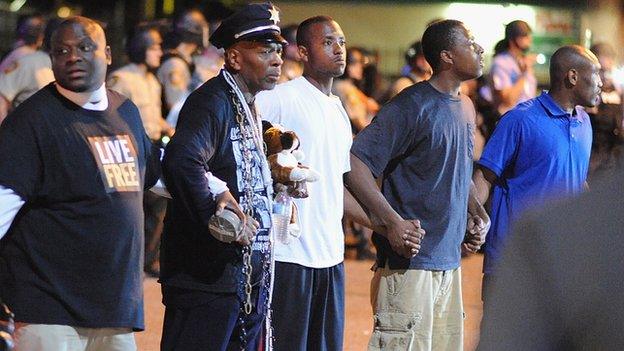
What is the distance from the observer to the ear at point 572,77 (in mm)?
7445

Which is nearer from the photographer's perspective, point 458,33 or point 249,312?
point 249,312

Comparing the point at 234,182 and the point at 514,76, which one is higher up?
the point at 514,76

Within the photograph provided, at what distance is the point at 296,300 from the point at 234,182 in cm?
83

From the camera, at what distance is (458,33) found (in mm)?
7035

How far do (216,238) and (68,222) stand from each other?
598 millimetres

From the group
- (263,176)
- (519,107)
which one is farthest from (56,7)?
(263,176)

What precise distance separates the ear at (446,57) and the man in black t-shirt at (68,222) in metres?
2.30

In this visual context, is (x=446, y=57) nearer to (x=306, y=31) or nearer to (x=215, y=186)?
(x=306, y=31)

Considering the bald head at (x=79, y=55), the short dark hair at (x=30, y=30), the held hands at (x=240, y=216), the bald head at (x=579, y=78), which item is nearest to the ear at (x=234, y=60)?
the bald head at (x=79, y=55)

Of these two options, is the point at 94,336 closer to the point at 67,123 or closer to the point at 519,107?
the point at 67,123

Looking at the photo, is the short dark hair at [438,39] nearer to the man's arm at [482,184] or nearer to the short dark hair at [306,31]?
the short dark hair at [306,31]

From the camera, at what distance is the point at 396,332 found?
6629 mm

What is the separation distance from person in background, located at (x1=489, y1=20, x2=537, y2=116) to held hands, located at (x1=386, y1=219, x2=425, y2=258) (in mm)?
6358

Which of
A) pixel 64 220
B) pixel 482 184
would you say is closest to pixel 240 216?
pixel 64 220
